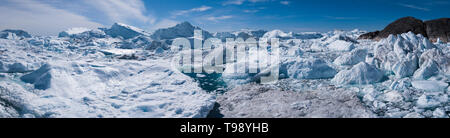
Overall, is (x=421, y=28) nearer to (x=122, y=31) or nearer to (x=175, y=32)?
(x=175, y=32)

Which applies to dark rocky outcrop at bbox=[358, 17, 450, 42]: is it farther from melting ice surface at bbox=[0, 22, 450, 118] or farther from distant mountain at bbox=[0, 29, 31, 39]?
distant mountain at bbox=[0, 29, 31, 39]

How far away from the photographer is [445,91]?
4.19 meters

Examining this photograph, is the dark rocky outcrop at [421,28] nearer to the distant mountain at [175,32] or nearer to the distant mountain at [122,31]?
the distant mountain at [175,32]

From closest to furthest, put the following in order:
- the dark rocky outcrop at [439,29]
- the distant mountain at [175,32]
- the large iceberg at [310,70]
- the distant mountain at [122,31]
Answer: the large iceberg at [310,70] → the dark rocky outcrop at [439,29] → the distant mountain at [175,32] → the distant mountain at [122,31]

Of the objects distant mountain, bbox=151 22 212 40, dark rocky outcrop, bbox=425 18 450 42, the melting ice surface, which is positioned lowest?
the melting ice surface

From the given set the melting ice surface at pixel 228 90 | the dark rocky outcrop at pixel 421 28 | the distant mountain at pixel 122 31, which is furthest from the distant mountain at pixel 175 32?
the melting ice surface at pixel 228 90

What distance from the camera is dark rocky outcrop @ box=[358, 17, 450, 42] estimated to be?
2000cm

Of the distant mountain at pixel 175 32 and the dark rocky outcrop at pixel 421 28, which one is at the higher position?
the distant mountain at pixel 175 32

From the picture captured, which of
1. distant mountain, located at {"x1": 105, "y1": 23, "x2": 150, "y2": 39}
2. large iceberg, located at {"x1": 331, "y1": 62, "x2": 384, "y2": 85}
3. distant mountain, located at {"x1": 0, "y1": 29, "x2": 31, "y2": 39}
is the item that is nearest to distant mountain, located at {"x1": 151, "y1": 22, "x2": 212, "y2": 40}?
distant mountain, located at {"x1": 105, "y1": 23, "x2": 150, "y2": 39}

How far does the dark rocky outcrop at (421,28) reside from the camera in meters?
20.0

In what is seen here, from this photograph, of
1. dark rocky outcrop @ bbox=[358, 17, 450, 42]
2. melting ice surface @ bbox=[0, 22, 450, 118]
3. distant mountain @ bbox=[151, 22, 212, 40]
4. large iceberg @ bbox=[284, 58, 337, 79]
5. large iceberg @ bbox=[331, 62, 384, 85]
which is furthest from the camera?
distant mountain @ bbox=[151, 22, 212, 40]

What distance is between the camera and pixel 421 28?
75.7 feet

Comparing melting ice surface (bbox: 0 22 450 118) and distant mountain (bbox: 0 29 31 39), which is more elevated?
distant mountain (bbox: 0 29 31 39)
